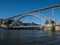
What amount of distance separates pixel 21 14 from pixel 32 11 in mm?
17229

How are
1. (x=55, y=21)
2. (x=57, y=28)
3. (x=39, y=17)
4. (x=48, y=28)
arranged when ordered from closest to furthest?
(x=57, y=28) < (x=48, y=28) < (x=55, y=21) < (x=39, y=17)

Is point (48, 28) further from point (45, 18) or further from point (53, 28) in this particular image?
point (45, 18)

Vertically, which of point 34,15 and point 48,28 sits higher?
point 34,15

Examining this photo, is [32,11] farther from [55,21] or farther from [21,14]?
[55,21]

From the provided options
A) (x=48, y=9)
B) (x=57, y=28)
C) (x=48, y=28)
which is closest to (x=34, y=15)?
(x=48, y=9)

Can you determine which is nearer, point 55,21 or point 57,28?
point 57,28

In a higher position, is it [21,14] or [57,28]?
[21,14]

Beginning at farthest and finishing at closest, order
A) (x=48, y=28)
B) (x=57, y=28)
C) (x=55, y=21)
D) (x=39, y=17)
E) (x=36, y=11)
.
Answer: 1. (x=36, y=11)
2. (x=39, y=17)
3. (x=55, y=21)
4. (x=48, y=28)
5. (x=57, y=28)

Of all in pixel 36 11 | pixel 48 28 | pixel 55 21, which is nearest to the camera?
pixel 48 28

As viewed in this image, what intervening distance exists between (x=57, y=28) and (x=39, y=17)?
41.2 m

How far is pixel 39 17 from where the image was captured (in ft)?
544

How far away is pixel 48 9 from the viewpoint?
523ft

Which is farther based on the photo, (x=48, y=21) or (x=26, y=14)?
(x=26, y=14)

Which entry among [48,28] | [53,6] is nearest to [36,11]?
[53,6]
